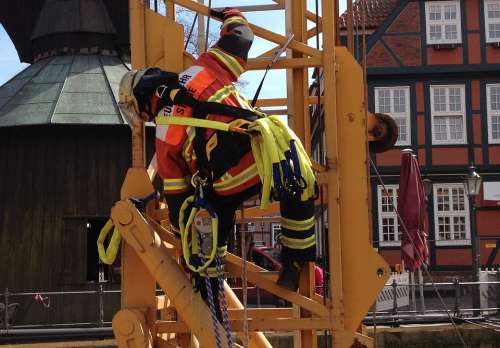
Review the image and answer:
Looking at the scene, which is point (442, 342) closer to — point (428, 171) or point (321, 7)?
point (321, 7)

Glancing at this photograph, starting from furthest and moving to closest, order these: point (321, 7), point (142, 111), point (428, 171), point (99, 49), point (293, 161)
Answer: point (428, 171), point (99, 49), point (321, 7), point (142, 111), point (293, 161)

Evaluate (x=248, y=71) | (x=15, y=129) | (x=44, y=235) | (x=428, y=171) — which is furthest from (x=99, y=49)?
(x=248, y=71)

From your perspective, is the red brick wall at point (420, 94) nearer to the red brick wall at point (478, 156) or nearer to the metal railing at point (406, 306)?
the red brick wall at point (478, 156)

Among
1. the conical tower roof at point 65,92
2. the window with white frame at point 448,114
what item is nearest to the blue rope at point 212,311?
the conical tower roof at point 65,92

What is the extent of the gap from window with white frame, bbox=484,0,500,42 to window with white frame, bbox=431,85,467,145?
199 cm

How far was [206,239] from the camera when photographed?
361 cm

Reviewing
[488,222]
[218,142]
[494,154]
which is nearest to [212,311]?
[218,142]

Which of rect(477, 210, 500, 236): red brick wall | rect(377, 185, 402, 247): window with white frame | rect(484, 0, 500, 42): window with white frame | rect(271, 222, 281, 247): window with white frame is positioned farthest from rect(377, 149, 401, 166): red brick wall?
rect(271, 222, 281, 247): window with white frame

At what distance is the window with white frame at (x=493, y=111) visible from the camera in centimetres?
2516

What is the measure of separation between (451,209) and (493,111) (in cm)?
363

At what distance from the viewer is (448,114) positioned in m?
25.2

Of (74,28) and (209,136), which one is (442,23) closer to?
(74,28)

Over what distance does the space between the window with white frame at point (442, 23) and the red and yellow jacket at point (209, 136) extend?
74.2 ft

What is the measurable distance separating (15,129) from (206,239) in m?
12.8
